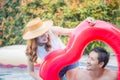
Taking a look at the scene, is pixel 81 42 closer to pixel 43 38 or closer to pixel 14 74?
pixel 43 38

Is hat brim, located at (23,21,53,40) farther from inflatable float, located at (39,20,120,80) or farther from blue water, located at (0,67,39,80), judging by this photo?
blue water, located at (0,67,39,80)

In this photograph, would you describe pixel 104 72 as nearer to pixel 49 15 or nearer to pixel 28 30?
pixel 28 30

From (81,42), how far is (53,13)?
156 cm

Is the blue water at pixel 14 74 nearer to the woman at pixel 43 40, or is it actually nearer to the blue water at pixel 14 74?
the blue water at pixel 14 74

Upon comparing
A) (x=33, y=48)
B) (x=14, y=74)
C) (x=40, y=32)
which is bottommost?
(x=14, y=74)

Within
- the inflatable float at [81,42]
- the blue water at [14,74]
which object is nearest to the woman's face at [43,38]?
the inflatable float at [81,42]

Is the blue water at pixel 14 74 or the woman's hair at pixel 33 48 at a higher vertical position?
the woman's hair at pixel 33 48

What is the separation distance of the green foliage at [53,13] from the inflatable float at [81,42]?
107cm

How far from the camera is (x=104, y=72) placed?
2.79 meters

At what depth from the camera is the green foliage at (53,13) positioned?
412cm

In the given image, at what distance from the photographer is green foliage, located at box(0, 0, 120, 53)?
13.5 feet

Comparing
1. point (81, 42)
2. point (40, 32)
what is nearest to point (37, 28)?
point (40, 32)

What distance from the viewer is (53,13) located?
14.0 ft

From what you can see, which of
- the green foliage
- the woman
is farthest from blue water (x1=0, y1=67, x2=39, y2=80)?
the woman
